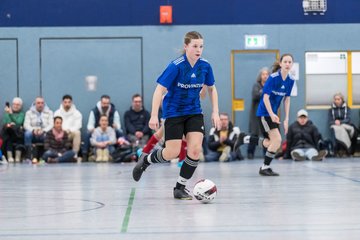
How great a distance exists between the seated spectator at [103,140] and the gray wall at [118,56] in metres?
1.31

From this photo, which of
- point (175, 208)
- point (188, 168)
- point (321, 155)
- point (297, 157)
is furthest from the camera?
point (297, 157)

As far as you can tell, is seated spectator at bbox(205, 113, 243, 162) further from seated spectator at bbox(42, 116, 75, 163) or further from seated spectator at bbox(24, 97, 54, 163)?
seated spectator at bbox(24, 97, 54, 163)

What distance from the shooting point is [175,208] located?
791 centimetres

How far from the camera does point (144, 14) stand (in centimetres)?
1945

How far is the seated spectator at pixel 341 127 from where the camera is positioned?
18.6 metres

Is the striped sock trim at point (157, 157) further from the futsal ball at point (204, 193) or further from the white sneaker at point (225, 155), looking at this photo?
the white sneaker at point (225, 155)

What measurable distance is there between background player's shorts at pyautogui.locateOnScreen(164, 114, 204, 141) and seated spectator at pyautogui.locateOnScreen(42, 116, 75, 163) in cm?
929

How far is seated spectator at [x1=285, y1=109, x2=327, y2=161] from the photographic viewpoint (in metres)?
17.9

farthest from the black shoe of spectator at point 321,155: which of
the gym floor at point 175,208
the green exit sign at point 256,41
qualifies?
the gym floor at point 175,208

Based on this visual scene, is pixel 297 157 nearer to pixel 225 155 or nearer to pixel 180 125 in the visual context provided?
pixel 225 155

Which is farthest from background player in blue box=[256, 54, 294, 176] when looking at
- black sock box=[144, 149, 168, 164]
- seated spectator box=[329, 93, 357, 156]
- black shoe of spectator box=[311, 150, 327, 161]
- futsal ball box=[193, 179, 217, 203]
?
seated spectator box=[329, 93, 357, 156]

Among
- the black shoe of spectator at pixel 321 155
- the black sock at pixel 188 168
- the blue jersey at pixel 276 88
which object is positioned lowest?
the black shoe of spectator at pixel 321 155

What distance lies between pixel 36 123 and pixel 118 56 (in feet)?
8.72

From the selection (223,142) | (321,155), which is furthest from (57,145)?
(321,155)
